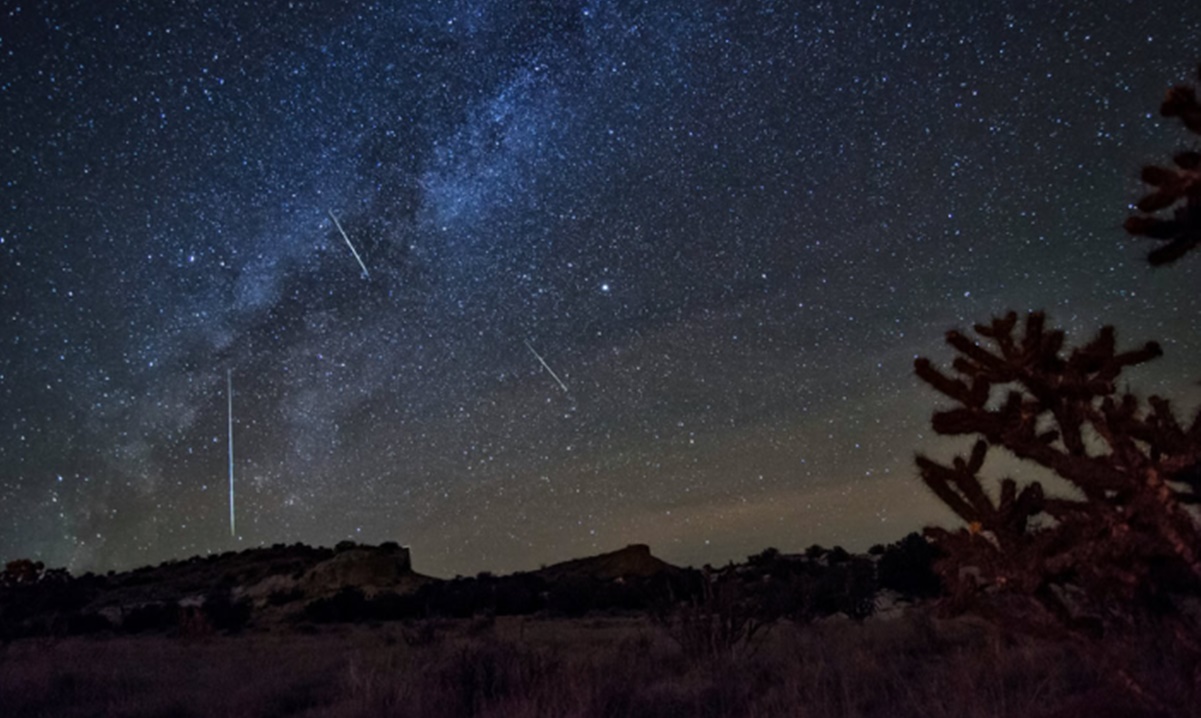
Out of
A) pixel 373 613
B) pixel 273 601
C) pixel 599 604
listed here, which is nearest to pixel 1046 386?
pixel 599 604

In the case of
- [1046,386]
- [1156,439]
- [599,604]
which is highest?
[1046,386]

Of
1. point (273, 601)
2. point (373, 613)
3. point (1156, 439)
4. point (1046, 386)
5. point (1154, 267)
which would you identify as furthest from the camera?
point (273, 601)

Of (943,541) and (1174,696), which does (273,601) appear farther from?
(1174,696)

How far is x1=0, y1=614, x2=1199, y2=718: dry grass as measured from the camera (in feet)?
25.3

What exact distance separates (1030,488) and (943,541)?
0.96 metres

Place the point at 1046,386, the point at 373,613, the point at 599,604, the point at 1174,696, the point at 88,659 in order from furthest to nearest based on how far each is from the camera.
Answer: the point at 373,613 < the point at 599,604 < the point at 88,659 < the point at 1046,386 < the point at 1174,696

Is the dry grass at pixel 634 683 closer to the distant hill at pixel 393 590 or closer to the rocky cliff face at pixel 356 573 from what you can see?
the distant hill at pixel 393 590

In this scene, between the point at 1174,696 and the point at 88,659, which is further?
the point at 88,659

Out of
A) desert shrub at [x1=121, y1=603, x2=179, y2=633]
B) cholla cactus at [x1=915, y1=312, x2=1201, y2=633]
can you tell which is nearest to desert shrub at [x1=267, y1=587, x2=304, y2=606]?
desert shrub at [x1=121, y1=603, x2=179, y2=633]

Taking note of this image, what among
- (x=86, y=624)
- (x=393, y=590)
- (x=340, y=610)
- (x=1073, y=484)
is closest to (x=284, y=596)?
(x=393, y=590)

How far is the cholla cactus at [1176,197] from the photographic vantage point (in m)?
4.64

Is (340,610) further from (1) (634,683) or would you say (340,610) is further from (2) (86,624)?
(1) (634,683)

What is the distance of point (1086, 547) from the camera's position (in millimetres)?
6277

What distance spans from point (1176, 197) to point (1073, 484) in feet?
7.90
